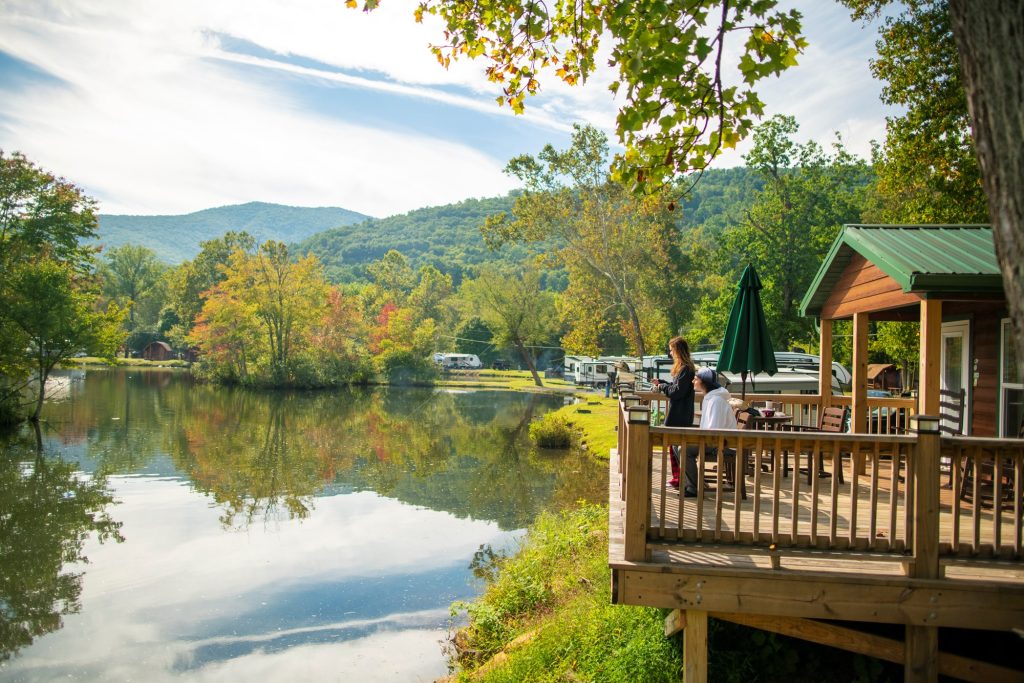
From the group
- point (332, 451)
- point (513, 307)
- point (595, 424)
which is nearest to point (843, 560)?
point (332, 451)

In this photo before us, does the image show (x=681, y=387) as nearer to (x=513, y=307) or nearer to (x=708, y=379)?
(x=708, y=379)

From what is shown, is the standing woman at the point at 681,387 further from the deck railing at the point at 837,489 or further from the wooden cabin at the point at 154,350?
the wooden cabin at the point at 154,350

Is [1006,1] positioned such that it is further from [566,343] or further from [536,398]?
[536,398]

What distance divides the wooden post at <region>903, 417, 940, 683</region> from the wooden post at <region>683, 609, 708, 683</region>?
1560mm

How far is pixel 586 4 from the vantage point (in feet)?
25.5

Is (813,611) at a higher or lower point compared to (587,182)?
lower

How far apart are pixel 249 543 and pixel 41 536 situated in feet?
12.6

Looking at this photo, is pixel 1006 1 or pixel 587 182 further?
pixel 587 182

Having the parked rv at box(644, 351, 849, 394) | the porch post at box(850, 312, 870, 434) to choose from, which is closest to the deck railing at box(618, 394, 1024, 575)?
the porch post at box(850, 312, 870, 434)

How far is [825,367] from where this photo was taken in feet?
41.8

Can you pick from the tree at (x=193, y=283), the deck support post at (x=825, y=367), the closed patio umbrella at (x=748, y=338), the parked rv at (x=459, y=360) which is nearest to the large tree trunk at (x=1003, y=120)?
the closed patio umbrella at (x=748, y=338)

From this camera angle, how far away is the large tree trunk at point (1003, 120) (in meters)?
2.58

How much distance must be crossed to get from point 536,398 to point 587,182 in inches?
743

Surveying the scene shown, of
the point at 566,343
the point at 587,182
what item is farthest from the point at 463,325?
the point at 587,182
